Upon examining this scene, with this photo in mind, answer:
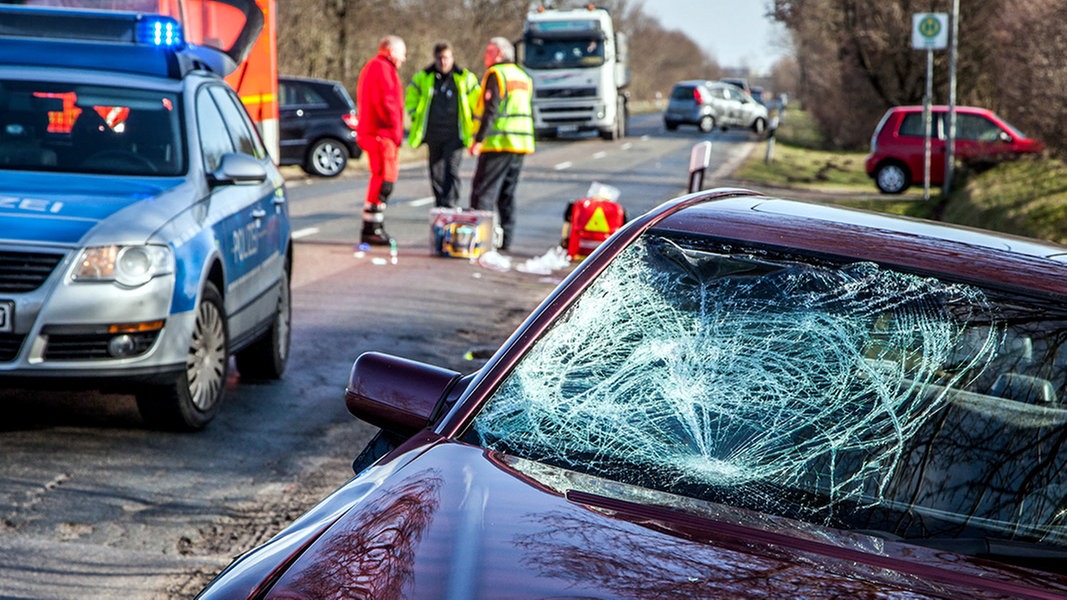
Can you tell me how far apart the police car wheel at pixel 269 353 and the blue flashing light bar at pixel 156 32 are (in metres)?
1.49

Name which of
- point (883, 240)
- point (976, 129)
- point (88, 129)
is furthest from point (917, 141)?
point (883, 240)

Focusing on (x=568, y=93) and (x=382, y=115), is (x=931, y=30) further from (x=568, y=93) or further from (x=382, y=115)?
(x=568, y=93)

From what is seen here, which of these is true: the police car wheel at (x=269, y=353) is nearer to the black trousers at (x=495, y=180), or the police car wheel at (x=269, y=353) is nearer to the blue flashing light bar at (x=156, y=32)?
the blue flashing light bar at (x=156, y=32)

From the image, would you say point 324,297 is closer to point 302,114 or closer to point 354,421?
point 354,421

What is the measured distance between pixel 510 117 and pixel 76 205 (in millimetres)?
8839

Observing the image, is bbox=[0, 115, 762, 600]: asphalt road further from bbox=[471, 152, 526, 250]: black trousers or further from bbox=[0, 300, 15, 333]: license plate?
bbox=[471, 152, 526, 250]: black trousers

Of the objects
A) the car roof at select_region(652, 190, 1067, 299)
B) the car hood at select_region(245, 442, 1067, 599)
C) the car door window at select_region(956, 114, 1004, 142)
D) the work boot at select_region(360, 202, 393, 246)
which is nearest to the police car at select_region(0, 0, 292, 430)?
the car roof at select_region(652, 190, 1067, 299)

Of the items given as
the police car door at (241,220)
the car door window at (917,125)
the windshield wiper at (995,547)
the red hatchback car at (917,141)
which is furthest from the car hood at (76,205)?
the car door window at (917,125)

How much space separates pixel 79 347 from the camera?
20.7 feet

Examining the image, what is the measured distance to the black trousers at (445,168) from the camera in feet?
50.4

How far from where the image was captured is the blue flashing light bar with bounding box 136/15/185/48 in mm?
7715

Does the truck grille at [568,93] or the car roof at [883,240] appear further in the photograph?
the truck grille at [568,93]

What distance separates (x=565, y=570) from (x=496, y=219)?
499 inches

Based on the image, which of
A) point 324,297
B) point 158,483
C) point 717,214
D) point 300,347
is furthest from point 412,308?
point 717,214
